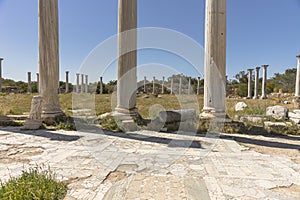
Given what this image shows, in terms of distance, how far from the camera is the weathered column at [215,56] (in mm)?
7730

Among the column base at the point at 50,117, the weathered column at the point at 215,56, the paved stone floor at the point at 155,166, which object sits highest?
the weathered column at the point at 215,56

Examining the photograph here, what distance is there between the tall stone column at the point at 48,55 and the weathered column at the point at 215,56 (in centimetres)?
630

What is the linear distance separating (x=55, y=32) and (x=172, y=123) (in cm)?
636

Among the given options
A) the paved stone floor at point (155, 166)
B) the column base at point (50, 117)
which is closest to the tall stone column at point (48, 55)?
the column base at point (50, 117)

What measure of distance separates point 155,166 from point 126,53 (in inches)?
218

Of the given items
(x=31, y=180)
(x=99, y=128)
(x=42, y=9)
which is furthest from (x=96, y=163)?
(x=42, y=9)

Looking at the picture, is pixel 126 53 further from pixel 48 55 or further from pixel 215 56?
pixel 215 56

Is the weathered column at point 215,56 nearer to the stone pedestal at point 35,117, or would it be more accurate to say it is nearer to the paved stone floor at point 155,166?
the paved stone floor at point 155,166

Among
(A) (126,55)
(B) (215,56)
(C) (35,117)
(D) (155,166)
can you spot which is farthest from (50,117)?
(B) (215,56)

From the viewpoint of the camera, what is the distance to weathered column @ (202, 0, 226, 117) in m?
7.73

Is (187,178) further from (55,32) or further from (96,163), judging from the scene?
(55,32)

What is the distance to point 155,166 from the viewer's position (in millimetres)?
4246

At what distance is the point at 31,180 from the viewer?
2.97 m

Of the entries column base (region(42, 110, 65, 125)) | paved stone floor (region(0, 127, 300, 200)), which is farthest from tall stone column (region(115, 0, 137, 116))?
column base (region(42, 110, 65, 125))
